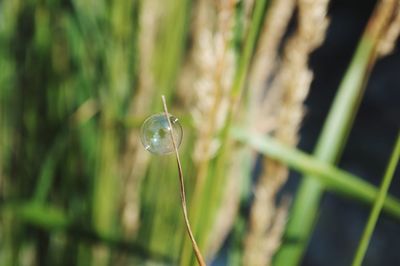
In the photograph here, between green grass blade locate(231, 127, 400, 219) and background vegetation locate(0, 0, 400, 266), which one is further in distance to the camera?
background vegetation locate(0, 0, 400, 266)

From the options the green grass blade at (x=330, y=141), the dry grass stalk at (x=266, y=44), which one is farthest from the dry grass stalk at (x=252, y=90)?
the green grass blade at (x=330, y=141)

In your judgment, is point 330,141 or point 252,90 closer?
point 330,141

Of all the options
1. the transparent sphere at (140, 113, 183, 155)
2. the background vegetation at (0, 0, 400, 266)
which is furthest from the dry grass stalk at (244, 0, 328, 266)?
the transparent sphere at (140, 113, 183, 155)

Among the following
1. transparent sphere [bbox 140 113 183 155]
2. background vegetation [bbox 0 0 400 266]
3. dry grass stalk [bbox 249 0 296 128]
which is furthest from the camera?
background vegetation [bbox 0 0 400 266]

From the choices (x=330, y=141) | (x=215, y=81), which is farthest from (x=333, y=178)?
(x=215, y=81)

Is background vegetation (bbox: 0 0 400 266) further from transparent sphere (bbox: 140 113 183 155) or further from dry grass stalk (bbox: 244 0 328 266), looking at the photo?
transparent sphere (bbox: 140 113 183 155)

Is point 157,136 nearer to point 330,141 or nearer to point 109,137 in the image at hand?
point 330,141

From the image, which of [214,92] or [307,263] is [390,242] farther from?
[214,92]

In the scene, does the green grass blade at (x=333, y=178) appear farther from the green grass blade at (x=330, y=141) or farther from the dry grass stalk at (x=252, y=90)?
the dry grass stalk at (x=252, y=90)

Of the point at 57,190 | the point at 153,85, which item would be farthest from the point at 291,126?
the point at 57,190
